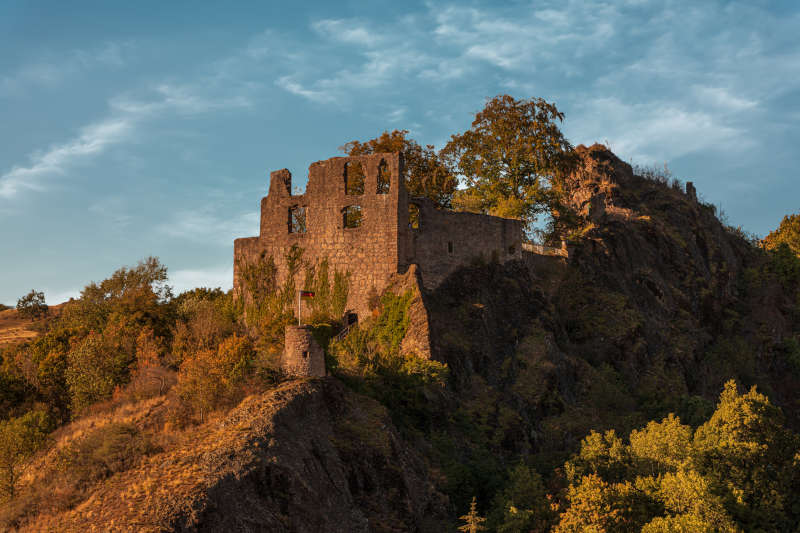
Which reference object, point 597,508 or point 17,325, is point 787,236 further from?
point 17,325

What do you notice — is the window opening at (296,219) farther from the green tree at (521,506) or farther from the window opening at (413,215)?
the green tree at (521,506)

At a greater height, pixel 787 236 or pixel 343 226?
pixel 787 236

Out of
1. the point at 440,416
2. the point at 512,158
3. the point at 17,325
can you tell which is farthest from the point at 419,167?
the point at 17,325

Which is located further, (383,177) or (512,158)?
(512,158)

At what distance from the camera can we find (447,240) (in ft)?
136

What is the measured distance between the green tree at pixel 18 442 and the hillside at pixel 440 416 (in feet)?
2.71

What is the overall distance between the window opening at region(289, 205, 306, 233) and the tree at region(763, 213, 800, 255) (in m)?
57.2

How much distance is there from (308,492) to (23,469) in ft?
49.1

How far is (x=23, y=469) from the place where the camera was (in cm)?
3150

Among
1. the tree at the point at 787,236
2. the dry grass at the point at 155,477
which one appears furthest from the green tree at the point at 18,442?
the tree at the point at 787,236

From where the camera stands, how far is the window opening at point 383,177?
40.5m

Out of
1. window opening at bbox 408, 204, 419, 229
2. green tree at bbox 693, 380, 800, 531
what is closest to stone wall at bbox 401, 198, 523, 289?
window opening at bbox 408, 204, 419, 229

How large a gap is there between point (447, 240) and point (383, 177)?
4869mm

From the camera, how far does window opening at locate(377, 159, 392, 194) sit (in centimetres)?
4047
